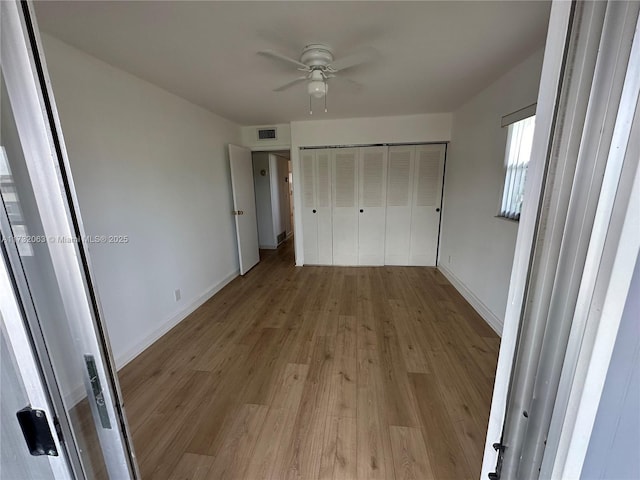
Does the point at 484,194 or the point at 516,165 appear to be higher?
the point at 516,165

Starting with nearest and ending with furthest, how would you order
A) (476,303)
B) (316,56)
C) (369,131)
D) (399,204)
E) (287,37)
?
(287,37) → (316,56) → (476,303) → (369,131) → (399,204)

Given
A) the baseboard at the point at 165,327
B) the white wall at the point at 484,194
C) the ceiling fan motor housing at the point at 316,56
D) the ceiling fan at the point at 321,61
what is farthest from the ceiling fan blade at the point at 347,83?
the baseboard at the point at 165,327

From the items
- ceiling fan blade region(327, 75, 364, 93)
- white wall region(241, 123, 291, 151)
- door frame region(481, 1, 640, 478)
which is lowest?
door frame region(481, 1, 640, 478)

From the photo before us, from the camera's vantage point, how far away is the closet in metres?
4.03

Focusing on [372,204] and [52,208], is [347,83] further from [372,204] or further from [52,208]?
[52,208]

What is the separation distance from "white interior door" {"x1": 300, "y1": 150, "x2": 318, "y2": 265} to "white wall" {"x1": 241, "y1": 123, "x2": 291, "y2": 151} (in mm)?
329

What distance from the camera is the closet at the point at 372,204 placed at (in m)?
A: 4.03

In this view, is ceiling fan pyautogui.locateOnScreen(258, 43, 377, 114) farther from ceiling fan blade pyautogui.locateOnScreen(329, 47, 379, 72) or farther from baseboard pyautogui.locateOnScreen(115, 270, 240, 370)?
baseboard pyautogui.locateOnScreen(115, 270, 240, 370)

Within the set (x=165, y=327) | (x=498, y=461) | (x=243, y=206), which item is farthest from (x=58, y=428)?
(x=243, y=206)

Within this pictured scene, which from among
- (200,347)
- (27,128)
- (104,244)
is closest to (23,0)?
(27,128)

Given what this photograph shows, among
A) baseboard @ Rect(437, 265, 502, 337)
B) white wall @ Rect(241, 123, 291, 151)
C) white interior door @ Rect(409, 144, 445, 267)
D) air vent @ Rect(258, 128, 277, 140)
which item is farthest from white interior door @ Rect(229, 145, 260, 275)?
baseboard @ Rect(437, 265, 502, 337)

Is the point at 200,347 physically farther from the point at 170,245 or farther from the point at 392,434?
the point at 392,434

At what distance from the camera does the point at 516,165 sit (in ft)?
7.47

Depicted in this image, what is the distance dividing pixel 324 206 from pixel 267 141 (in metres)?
1.35
